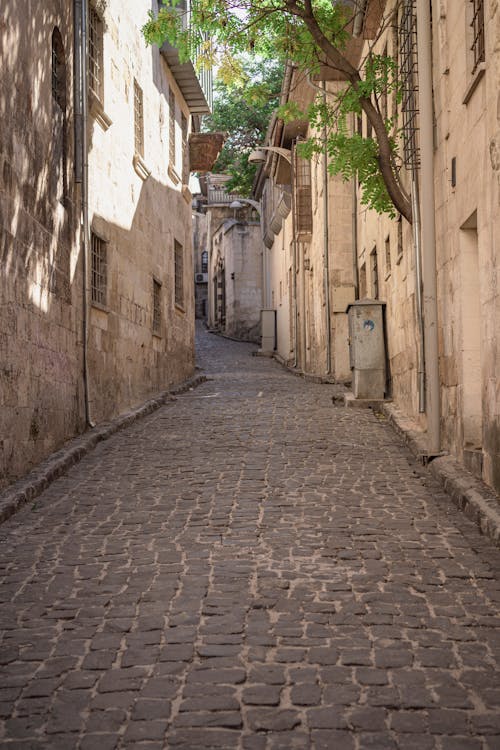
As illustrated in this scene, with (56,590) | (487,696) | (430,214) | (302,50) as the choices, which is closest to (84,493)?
(56,590)

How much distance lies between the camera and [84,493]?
8852 mm

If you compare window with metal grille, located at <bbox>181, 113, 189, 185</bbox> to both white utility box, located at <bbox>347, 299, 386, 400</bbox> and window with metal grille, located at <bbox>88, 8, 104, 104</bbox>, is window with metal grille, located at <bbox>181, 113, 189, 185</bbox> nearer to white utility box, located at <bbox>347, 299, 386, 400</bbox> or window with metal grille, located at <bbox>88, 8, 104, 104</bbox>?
window with metal grille, located at <bbox>88, 8, 104, 104</bbox>

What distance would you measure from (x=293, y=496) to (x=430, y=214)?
3632mm

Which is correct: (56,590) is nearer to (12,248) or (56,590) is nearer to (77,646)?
(77,646)

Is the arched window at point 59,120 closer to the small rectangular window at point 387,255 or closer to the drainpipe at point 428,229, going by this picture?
the drainpipe at point 428,229

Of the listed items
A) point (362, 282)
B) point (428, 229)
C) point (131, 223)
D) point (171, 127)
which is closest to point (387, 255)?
point (131, 223)

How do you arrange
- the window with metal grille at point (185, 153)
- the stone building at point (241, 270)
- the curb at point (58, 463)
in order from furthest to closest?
the stone building at point (241, 270) < the window with metal grille at point (185, 153) < the curb at point (58, 463)

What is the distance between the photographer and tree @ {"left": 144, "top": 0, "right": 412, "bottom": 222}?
37.3ft

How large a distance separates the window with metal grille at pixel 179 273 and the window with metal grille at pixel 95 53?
724 centimetres

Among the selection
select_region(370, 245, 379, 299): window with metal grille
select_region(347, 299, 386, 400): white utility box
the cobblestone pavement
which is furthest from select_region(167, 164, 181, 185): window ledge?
the cobblestone pavement

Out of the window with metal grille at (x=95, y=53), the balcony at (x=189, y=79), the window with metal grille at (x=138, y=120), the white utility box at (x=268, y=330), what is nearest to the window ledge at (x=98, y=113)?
the window with metal grille at (x=95, y=53)

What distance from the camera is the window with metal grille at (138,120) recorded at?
1664 centimetres

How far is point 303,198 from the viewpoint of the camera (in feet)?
81.1

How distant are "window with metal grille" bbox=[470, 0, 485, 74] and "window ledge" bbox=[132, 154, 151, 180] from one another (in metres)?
8.37
